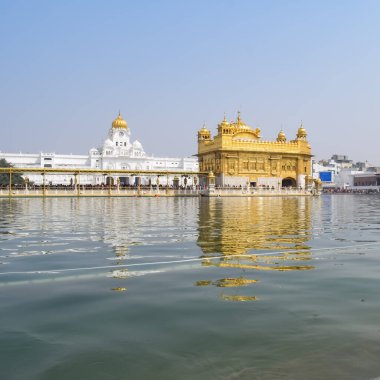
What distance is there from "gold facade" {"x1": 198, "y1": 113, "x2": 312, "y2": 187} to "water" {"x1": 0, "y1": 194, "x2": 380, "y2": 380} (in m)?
57.4

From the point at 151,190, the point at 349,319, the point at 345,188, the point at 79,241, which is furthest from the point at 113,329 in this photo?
the point at 345,188

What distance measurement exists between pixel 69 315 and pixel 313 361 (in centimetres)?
239

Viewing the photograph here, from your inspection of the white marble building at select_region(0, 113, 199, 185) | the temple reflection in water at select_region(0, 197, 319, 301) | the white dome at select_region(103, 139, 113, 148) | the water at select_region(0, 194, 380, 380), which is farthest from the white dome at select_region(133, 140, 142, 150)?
the water at select_region(0, 194, 380, 380)

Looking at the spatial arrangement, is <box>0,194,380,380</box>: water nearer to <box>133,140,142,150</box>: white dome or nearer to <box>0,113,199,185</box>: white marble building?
<box>0,113,199,185</box>: white marble building

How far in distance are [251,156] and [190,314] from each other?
211 ft

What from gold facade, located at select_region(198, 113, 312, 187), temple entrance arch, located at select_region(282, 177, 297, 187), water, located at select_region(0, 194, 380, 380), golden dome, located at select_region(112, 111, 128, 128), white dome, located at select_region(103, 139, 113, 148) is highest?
golden dome, located at select_region(112, 111, 128, 128)

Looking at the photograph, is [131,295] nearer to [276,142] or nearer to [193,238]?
[193,238]

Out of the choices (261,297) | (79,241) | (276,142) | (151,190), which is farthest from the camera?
(276,142)

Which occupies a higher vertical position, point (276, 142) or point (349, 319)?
point (276, 142)

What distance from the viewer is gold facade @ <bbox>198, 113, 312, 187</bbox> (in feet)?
216

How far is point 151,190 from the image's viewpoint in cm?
5881

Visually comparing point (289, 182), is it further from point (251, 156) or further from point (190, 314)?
point (190, 314)

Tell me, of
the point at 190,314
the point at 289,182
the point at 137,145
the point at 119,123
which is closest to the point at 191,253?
the point at 190,314

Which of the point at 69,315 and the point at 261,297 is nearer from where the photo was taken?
the point at 69,315
